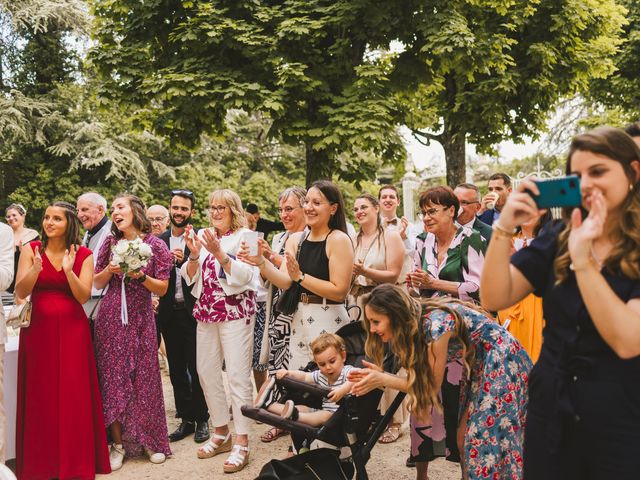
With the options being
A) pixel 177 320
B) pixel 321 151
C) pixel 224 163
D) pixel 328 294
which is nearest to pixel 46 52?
pixel 224 163

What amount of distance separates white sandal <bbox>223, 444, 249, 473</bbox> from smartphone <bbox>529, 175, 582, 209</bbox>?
3678 millimetres

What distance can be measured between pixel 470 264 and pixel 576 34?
35.7ft

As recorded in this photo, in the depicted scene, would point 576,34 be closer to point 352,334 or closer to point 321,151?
point 321,151

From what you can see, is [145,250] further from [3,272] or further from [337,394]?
[337,394]

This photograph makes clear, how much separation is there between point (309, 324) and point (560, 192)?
2879 millimetres

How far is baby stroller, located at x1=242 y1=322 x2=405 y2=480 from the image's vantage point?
3492 mm

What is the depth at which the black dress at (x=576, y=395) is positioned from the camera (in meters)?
1.77

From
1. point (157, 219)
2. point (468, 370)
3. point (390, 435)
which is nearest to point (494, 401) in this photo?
point (468, 370)

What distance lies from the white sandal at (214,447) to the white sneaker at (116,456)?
2.08ft

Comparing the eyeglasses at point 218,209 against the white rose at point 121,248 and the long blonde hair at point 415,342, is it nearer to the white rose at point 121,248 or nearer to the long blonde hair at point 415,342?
the white rose at point 121,248

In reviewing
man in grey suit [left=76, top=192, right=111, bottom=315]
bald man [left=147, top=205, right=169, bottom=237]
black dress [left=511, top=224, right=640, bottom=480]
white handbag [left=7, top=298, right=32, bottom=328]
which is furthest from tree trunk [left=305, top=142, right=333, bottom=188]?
black dress [left=511, top=224, right=640, bottom=480]

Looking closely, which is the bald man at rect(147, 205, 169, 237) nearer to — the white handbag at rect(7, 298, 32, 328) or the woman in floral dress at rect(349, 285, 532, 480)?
the white handbag at rect(7, 298, 32, 328)

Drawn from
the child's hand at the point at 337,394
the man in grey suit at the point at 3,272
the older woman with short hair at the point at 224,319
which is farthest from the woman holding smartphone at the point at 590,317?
the man in grey suit at the point at 3,272

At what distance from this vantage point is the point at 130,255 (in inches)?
183
